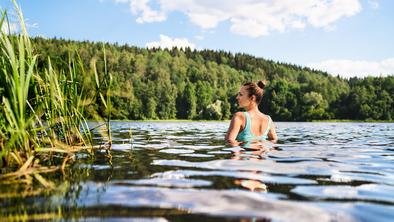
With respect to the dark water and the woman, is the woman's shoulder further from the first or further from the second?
the dark water

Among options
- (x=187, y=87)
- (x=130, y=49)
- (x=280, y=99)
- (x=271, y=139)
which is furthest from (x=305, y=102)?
(x=271, y=139)

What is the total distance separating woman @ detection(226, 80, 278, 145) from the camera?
777cm

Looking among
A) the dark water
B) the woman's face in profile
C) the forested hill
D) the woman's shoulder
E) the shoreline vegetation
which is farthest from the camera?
the forested hill

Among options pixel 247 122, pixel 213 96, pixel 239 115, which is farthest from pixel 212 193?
pixel 213 96

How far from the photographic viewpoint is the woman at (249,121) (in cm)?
777

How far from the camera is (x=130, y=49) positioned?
14562cm

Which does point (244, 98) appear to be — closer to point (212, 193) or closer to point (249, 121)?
point (249, 121)

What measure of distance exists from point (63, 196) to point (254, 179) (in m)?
1.76

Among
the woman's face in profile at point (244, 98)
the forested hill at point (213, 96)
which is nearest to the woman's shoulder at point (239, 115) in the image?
the woman's face in profile at point (244, 98)

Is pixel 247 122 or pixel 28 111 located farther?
pixel 247 122

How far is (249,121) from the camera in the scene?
779 cm

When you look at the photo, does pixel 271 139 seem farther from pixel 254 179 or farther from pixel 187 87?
pixel 187 87

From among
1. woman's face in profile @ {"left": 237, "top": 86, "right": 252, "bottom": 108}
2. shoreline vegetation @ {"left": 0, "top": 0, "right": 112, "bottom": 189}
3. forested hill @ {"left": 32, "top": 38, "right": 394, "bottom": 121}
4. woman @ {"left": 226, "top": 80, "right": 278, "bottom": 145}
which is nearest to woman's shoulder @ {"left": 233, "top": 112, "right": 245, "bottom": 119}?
woman @ {"left": 226, "top": 80, "right": 278, "bottom": 145}

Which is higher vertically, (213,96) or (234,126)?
(213,96)
